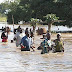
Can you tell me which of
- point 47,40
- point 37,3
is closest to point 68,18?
point 37,3

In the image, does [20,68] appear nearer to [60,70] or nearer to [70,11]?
[60,70]

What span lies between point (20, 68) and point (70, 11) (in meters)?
36.3

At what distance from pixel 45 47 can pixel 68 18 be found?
107 feet

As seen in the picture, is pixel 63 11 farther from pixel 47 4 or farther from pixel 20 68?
pixel 20 68

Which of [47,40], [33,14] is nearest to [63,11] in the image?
[33,14]

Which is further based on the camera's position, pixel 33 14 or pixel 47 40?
pixel 33 14

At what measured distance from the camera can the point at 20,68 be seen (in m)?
13.9

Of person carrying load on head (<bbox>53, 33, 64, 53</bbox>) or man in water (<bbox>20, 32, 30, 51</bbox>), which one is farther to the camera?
person carrying load on head (<bbox>53, 33, 64, 53</bbox>)

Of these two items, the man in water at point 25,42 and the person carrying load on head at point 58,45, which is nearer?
the man in water at point 25,42

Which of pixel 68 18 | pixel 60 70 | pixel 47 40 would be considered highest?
pixel 68 18

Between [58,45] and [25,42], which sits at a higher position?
[25,42]

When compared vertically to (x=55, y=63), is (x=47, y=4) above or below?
above

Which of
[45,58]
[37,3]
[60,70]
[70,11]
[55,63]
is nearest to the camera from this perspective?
[60,70]

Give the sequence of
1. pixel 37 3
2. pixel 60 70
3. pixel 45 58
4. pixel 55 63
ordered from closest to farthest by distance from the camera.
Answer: pixel 60 70
pixel 55 63
pixel 45 58
pixel 37 3
